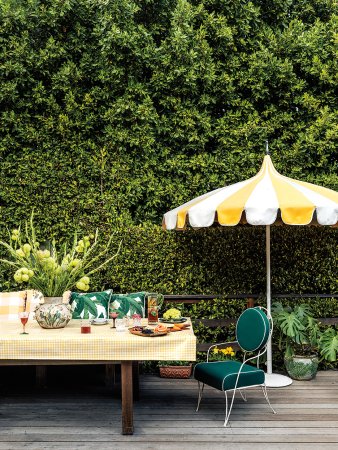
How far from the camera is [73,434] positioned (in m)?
4.62

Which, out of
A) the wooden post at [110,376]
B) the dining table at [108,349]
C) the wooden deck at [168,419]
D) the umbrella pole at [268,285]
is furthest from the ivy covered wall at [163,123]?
the dining table at [108,349]

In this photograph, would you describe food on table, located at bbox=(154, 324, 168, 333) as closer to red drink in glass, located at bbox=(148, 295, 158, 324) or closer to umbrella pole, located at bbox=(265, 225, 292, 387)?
red drink in glass, located at bbox=(148, 295, 158, 324)

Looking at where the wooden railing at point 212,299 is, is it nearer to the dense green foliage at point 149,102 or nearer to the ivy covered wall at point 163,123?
the ivy covered wall at point 163,123

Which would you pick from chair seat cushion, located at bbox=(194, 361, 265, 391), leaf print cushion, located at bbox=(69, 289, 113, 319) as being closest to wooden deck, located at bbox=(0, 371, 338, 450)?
chair seat cushion, located at bbox=(194, 361, 265, 391)

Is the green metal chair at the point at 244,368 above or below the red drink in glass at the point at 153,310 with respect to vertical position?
below

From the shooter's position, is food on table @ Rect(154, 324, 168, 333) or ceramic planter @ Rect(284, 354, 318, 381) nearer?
food on table @ Rect(154, 324, 168, 333)

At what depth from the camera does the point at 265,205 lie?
546 cm

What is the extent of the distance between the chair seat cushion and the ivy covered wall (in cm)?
197

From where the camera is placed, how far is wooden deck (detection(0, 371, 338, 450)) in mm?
4438

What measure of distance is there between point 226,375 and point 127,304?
1.91 m

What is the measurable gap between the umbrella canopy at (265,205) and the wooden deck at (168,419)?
0.85 m

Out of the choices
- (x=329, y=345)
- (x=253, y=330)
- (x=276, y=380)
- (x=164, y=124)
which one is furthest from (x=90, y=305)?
(x=164, y=124)

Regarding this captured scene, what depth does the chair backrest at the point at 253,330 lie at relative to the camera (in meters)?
5.00

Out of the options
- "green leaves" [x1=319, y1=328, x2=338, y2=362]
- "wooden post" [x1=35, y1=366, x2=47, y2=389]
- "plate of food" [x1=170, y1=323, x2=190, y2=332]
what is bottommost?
"wooden post" [x1=35, y1=366, x2=47, y2=389]
